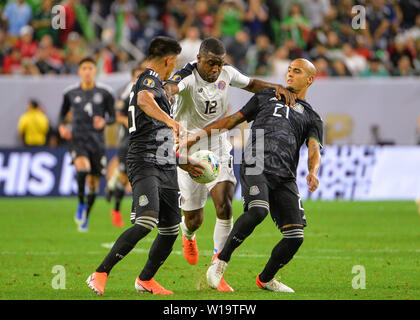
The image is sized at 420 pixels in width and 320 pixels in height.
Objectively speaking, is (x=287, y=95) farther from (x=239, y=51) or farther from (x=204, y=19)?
(x=204, y=19)

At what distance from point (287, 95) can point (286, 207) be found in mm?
1115

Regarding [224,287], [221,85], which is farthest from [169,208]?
[221,85]

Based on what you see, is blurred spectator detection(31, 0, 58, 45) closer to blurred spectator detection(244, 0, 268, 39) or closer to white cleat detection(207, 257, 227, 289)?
blurred spectator detection(244, 0, 268, 39)

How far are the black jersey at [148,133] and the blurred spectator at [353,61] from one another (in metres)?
15.0

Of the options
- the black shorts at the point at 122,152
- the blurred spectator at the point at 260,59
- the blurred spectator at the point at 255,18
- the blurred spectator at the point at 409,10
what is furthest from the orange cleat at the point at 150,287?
the blurred spectator at the point at 409,10

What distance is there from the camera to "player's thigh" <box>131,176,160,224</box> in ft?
24.5

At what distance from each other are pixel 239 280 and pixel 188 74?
2.25m

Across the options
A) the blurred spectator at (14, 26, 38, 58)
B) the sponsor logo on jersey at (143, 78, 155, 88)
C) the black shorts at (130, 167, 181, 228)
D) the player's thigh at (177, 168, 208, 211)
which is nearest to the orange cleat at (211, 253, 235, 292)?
the black shorts at (130, 167, 181, 228)

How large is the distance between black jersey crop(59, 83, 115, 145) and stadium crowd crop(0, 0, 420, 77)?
7146 millimetres
